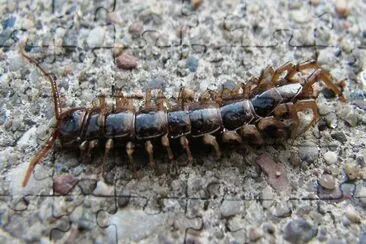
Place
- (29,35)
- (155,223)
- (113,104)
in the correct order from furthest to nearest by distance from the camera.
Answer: (29,35) < (113,104) < (155,223)

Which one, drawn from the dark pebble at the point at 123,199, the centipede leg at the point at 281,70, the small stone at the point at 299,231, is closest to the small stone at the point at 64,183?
the dark pebble at the point at 123,199

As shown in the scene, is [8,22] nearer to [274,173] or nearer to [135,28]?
[135,28]

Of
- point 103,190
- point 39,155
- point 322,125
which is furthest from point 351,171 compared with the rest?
point 39,155

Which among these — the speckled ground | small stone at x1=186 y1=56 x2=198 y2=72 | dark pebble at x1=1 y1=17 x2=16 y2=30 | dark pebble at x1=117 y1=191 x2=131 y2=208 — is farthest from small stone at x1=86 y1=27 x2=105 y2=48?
dark pebble at x1=117 y1=191 x2=131 y2=208

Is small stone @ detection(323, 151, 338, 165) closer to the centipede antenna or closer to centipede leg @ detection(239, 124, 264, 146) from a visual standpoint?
centipede leg @ detection(239, 124, 264, 146)

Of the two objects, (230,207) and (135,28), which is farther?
(135,28)

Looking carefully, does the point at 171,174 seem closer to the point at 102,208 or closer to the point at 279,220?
the point at 102,208

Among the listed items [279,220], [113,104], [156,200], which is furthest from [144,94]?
[279,220]
